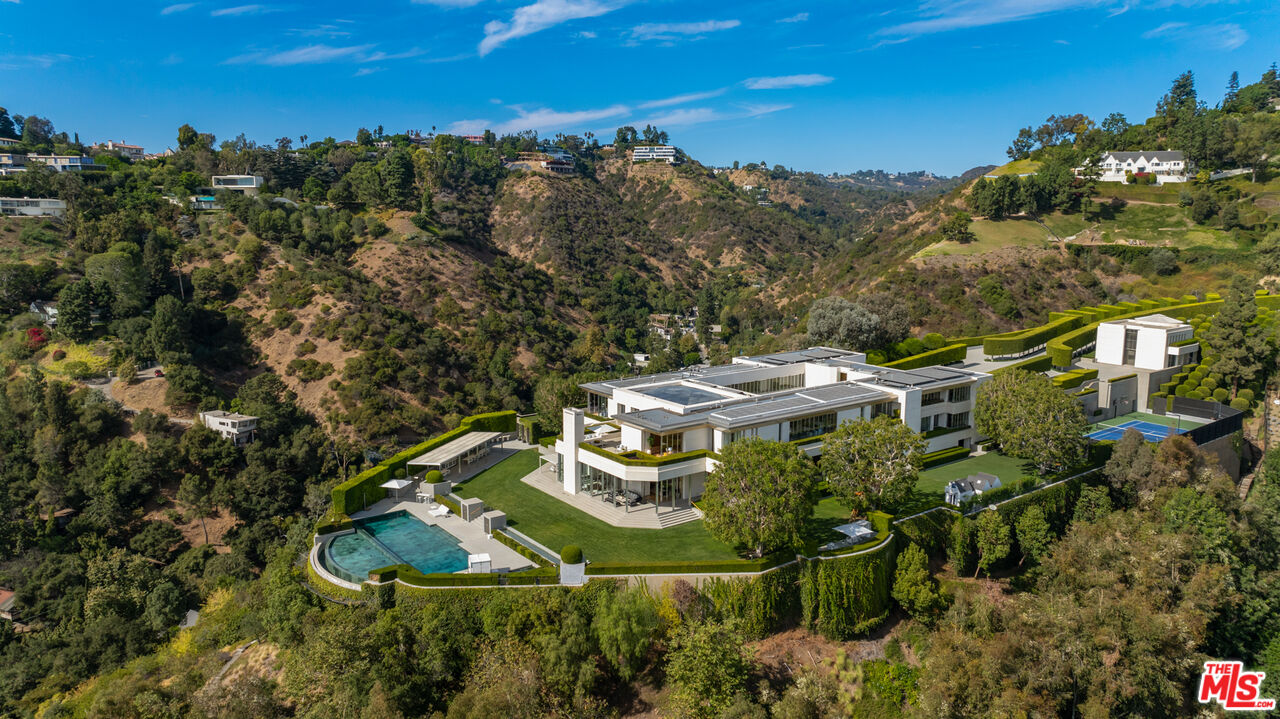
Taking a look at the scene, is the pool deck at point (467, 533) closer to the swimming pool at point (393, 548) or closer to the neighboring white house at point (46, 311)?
the swimming pool at point (393, 548)

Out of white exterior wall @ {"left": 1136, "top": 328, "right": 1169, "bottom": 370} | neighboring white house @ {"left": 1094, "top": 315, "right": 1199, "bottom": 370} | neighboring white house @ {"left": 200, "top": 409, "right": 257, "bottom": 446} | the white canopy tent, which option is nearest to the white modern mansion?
the white canopy tent

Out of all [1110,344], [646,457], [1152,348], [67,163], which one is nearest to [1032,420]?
[1152,348]

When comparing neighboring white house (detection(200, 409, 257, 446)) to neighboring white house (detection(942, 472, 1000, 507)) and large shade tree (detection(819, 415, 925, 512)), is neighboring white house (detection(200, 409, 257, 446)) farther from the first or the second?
neighboring white house (detection(942, 472, 1000, 507))

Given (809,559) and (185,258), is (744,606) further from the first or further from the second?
(185,258)

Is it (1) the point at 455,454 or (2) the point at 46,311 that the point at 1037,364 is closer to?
(1) the point at 455,454

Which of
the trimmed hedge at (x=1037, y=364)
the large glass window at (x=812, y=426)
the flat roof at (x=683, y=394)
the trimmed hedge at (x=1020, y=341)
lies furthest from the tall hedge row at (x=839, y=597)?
the trimmed hedge at (x=1020, y=341)

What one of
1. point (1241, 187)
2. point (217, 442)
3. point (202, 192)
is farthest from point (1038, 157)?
point (202, 192)
